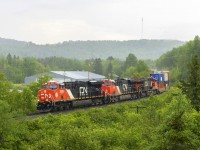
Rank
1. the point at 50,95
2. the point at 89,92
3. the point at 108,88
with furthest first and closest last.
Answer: the point at 108,88 → the point at 89,92 → the point at 50,95

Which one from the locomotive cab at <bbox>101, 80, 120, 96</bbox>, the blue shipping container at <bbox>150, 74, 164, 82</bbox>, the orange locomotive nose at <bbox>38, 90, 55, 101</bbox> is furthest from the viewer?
the blue shipping container at <bbox>150, 74, 164, 82</bbox>

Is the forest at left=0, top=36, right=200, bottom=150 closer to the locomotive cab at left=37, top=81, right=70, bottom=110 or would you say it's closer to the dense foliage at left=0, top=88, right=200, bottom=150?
the dense foliage at left=0, top=88, right=200, bottom=150

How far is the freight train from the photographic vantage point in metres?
58.7

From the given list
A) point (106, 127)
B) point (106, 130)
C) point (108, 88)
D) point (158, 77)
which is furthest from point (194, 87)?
point (158, 77)

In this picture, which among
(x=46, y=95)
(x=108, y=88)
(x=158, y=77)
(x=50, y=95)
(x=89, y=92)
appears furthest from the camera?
(x=158, y=77)

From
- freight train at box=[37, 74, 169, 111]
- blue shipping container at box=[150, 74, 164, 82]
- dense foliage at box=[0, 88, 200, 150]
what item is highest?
blue shipping container at box=[150, 74, 164, 82]

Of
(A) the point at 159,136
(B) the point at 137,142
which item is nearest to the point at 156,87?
(B) the point at 137,142

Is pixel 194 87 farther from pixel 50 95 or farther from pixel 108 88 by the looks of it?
pixel 108 88

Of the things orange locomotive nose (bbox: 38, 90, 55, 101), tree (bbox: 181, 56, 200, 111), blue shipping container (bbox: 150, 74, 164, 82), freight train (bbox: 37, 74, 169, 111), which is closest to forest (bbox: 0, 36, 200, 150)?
tree (bbox: 181, 56, 200, 111)

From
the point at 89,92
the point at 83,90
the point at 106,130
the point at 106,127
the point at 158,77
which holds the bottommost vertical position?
the point at 106,127

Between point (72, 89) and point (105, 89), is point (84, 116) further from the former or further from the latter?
point (105, 89)

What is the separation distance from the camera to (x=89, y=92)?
224 ft

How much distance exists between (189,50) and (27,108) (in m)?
122

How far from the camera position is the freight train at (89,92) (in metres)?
58.7
